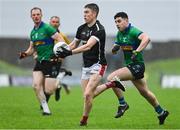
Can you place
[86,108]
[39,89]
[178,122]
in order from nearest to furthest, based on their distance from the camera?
[86,108], [178,122], [39,89]

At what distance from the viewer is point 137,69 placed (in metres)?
16.9

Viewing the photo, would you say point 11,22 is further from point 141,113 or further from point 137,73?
point 137,73

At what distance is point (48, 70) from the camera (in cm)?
2012

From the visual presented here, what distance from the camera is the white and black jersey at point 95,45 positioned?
16312 millimetres

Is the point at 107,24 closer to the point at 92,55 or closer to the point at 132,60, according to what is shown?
the point at 132,60

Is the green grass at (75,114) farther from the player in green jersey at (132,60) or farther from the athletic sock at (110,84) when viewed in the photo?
the athletic sock at (110,84)

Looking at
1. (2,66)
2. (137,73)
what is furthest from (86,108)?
(2,66)

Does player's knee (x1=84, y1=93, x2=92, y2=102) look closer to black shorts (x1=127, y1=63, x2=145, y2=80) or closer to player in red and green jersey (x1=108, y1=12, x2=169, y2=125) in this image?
player in red and green jersey (x1=108, y1=12, x2=169, y2=125)

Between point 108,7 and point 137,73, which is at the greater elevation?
point 137,73

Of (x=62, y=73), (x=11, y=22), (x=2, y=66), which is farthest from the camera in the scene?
(x=11, y=22)

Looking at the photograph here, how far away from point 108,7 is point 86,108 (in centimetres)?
3464

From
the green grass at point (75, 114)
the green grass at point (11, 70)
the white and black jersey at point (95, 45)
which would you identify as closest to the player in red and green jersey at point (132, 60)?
the white and black jersey at point (95, 45)

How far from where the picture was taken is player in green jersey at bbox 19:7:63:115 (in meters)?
19.6

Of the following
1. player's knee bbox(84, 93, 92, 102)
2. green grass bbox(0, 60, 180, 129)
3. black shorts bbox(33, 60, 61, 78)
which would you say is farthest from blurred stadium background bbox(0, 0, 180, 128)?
player's knee bbox(84, 93, 92, 102)
